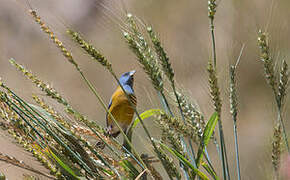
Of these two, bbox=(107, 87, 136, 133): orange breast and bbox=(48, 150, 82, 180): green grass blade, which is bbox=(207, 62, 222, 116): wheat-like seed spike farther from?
bbox=(107, 87, 136, 133): orange breast

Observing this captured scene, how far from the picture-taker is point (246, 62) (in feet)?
15.1

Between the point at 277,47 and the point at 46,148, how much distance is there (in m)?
0.68

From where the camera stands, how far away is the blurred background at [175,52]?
1.09 metres

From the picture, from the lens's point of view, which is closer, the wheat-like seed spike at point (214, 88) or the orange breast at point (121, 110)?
the wheat-like seed spike at point (214, 88)

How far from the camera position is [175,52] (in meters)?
1.13

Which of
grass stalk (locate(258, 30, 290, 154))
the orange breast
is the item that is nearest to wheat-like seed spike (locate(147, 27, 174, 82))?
grass stalk (locate(258, 30, 290, 154))

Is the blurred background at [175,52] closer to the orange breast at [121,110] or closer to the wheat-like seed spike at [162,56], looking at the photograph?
the wheat-like seed spike at [162,56]

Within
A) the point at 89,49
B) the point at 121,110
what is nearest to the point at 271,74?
the point at 89,49

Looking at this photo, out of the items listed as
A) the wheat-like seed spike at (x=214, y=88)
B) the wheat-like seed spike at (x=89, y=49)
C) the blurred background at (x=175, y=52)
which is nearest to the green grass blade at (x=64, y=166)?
the blurred background at (x=175, y=52)

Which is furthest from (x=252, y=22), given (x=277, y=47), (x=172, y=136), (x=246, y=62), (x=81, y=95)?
(x=81, y=95)

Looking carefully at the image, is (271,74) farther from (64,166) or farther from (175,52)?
(64,166)

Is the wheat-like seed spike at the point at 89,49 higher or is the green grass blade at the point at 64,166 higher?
the wheat-like seed spike at the point at 89,49

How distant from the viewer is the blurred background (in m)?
1.09

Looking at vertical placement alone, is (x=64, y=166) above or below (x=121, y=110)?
below
